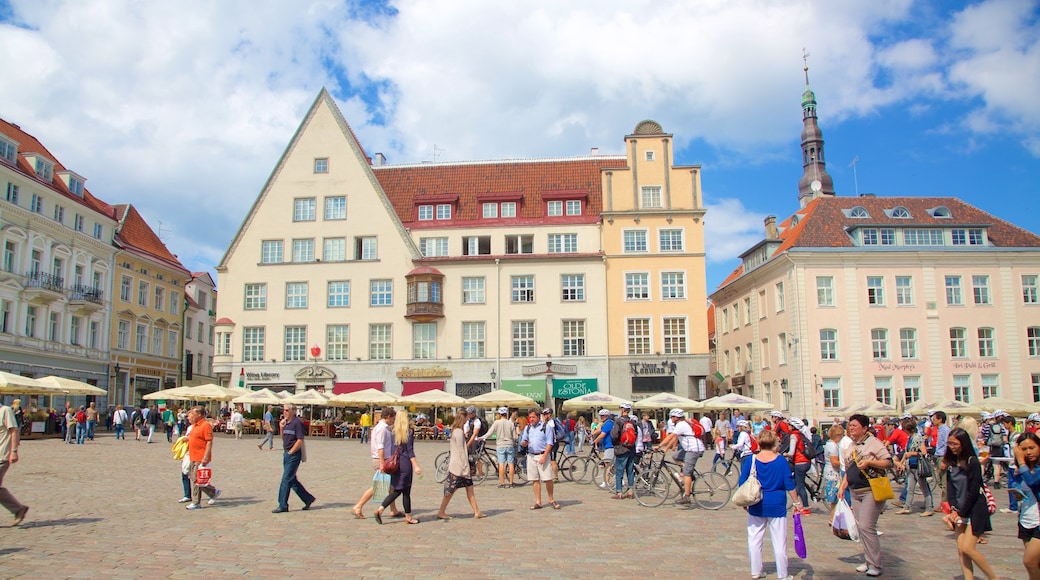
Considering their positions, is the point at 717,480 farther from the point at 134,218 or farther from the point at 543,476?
the point at 134,218

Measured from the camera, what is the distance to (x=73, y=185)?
46.8 m

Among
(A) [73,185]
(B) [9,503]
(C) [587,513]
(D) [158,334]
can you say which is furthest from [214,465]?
(D) [158,334]

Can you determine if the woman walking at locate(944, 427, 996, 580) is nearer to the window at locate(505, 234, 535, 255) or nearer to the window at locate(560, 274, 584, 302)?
the window at locate(560, 274, 584, 302)

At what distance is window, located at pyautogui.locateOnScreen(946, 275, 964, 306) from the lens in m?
44.5

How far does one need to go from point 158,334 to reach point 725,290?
39.6 meters

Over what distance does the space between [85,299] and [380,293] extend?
55.2 feet

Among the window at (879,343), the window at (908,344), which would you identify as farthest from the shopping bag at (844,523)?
the window at (908,344)

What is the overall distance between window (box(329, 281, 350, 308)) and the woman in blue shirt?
41657mm

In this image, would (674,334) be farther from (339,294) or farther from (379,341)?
(339,294)

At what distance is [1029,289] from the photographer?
45062 mm

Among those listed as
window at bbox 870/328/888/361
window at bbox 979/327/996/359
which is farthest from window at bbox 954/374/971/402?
window at bbox 870/328/888/361

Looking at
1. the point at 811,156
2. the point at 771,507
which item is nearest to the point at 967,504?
the point at 771,507

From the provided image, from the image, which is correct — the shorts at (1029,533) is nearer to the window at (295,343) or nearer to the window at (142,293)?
the window at (295,343)

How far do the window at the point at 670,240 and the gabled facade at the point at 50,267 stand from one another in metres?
33.8
